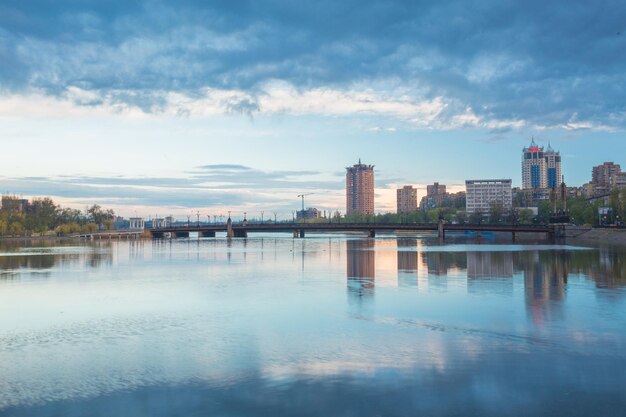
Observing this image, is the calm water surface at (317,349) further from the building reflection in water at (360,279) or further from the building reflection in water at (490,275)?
the building reflection in water at (490,275)

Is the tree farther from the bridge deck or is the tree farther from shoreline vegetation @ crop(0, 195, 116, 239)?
the bridge deck

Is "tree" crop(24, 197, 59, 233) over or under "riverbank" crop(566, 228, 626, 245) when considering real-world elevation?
over

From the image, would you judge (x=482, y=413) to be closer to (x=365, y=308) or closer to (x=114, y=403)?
(x=114, y=403)

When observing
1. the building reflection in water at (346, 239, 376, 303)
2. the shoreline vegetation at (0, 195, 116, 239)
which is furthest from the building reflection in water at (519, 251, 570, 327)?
the shoreline vegetation at (0, 195, 116, 239)

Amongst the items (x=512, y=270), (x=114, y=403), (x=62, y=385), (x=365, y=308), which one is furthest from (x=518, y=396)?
(x=512, y=270)

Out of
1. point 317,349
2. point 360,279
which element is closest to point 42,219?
point 360,279

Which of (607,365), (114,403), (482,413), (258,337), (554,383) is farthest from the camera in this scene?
(258,337)

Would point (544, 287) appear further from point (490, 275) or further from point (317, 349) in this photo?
point (317, 349)

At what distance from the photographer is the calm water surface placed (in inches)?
647

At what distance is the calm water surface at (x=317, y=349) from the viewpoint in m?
16.4

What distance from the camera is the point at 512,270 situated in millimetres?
54844

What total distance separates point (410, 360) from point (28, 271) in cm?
4743

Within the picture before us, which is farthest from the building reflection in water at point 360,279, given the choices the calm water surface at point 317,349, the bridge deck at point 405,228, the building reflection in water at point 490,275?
the bridge deck at point 405,228

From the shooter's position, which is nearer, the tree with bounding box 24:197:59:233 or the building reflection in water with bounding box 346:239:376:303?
the building reflection in water with bounding box 346:239:376:303
